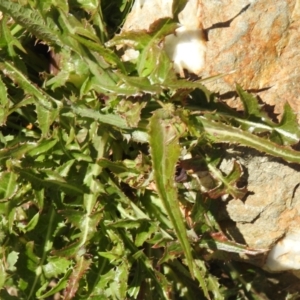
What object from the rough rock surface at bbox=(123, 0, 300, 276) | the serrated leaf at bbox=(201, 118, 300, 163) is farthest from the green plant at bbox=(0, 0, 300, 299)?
the rough rock surface at bbox=(123, 0, 300, 276)

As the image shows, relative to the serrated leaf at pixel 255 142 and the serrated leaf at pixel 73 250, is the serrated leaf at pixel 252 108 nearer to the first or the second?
the serrated leaf at pixel 255 142

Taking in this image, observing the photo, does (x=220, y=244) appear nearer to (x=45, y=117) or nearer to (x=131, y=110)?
(x=131, y=110)

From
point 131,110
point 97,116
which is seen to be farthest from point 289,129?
point 97,116

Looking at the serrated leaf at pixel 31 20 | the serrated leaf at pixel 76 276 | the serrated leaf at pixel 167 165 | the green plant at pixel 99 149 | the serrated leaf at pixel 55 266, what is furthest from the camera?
the serrated leaf at pixel 55 266

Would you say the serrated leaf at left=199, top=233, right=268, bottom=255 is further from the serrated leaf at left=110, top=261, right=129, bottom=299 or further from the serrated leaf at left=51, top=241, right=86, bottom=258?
the serrated leaf at left=51, top=241, right=86, bottom=258

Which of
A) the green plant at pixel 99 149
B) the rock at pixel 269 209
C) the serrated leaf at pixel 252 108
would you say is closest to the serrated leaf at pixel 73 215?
the green plant at pixel 99 149

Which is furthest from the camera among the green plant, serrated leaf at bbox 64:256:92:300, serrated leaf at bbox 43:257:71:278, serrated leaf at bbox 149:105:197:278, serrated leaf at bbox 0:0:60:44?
serrated leaf at bbox 43:257:71:278

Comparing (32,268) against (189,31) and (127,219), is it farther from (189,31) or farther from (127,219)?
(189,31)
